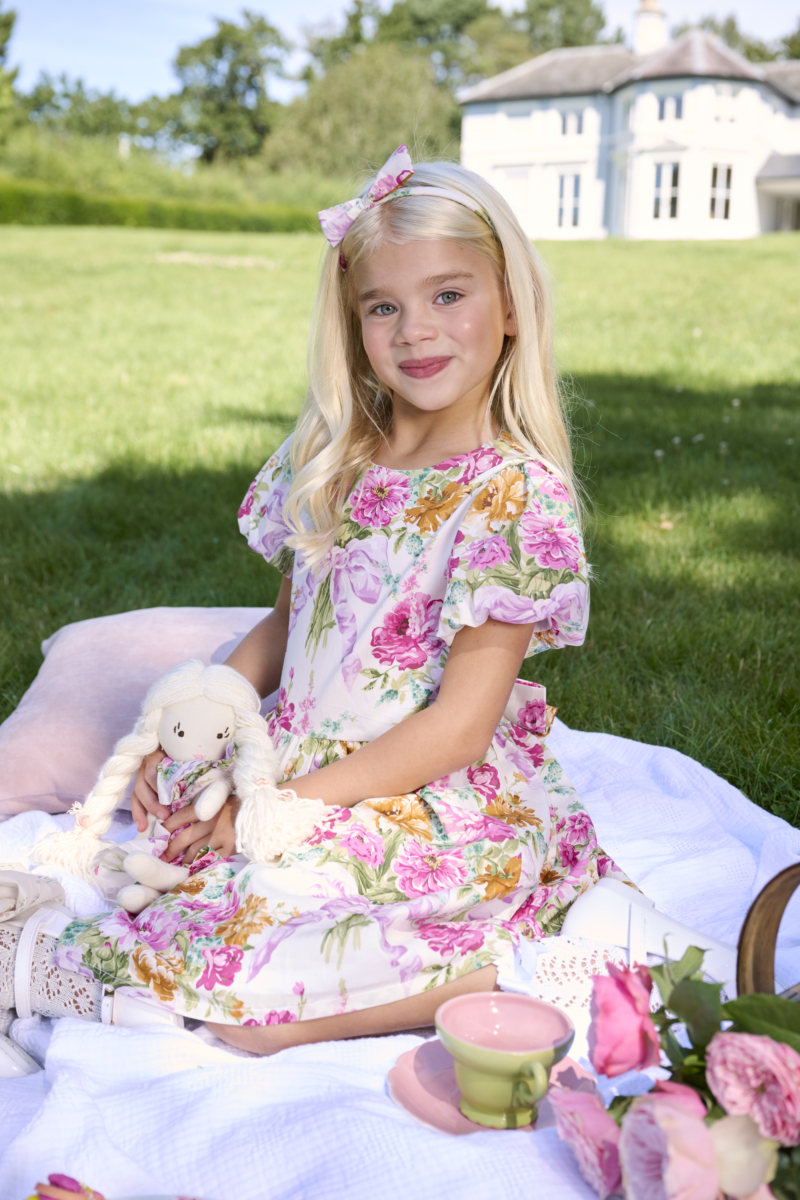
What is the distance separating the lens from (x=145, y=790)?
201 cm

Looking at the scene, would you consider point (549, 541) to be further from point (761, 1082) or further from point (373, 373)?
point (761, 1082)

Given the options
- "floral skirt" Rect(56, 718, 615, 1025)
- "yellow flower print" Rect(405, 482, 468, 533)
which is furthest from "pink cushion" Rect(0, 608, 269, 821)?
"yellow flower print" Rect(405, 482, 468, 533)

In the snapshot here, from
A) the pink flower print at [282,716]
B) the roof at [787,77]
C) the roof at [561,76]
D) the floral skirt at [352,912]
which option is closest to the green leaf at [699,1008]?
the floral skirt at [352,912]

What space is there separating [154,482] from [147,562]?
96 centimetres

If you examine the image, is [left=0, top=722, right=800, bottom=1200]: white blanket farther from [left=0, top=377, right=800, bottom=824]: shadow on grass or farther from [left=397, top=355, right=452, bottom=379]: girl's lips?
[left=397, top=355, right=452, bottom=379]: girl's lips

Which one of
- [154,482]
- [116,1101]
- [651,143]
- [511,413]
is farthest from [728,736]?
[651,143]

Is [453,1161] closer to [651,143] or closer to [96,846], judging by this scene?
[96,846]

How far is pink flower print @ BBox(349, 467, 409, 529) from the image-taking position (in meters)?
2.04

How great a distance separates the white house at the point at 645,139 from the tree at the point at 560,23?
20032 millimetres

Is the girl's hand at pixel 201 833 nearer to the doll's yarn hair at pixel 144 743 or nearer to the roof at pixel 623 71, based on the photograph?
the doll's yarn hair at pixel 144 743

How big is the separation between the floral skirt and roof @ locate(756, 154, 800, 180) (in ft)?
112

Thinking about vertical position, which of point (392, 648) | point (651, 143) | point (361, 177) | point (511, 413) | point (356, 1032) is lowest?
point (356, 1032)

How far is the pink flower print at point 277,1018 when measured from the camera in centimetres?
166

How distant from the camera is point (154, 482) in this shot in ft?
16.0
